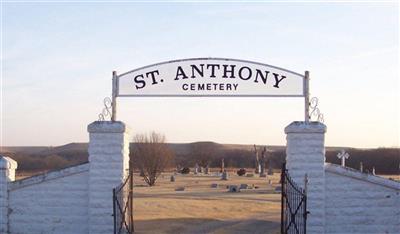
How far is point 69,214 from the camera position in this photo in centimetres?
1212

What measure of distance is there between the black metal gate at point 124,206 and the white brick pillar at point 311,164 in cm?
307

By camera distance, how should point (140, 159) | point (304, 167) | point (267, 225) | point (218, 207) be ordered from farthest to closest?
point (140, 159), point (218, 207), point (267, 225), point (304, 167)

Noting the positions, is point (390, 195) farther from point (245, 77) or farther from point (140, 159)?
point (140, 159)

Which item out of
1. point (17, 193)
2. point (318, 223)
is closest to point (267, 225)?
point (318, 223)

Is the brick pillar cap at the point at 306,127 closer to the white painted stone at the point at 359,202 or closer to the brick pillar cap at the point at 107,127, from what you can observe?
the white painted stone at the point at 359,202

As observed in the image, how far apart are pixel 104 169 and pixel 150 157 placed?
32.1 metres

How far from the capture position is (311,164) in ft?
38.7

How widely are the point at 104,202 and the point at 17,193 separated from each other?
67.6 inches

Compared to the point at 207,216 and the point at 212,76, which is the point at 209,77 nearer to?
the point at 212,76

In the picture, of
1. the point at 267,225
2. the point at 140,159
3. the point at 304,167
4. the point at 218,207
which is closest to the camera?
the point at 304,167

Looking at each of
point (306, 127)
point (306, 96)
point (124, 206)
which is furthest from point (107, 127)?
point (306, 96)

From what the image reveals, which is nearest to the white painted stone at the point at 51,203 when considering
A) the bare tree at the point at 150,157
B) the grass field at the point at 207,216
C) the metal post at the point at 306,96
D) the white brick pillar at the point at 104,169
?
the white brick pillar at the point at 104,169

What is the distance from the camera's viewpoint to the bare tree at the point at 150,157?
42344 millimetres

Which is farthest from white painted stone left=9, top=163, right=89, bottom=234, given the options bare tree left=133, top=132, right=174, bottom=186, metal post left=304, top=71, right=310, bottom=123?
bare tree left=133, top=132, right=174, bottom=186
